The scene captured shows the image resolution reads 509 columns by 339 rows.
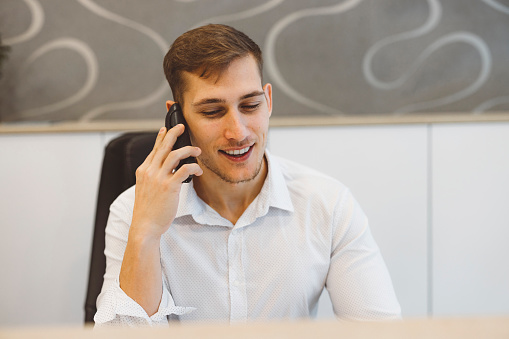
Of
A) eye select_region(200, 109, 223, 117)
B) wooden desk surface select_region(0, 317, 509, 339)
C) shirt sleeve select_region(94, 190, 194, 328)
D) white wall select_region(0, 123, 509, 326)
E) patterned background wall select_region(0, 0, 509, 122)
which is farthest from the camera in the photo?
patterned background wall select_region(0, 0, 509, 122)

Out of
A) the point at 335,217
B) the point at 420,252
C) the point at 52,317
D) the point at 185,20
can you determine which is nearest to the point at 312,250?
the point at 335,217

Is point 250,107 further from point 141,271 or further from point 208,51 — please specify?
point 141,271

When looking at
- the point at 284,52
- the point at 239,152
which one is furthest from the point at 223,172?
the point at 284,52

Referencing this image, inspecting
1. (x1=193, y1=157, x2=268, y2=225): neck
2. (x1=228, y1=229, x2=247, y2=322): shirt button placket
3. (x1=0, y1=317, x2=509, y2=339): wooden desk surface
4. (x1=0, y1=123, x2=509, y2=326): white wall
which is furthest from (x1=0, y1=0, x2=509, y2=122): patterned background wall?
(x1=0, y1=317, x2=509, y2=339): wooden desk surface

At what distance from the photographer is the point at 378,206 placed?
77.4 inches

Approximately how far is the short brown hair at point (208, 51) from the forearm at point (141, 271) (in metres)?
0.38

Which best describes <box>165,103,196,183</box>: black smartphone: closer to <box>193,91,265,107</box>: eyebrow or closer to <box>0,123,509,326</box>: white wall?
<box>193,91,265,107</box>: eyebrow

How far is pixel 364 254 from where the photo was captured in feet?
4.01

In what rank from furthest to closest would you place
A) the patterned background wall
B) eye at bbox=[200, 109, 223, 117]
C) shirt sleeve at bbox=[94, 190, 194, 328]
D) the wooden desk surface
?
the patterned background wall < eye at bbox=[200, 109, 223, 117] < shirt sleeve at bbox=[94, 190, 194, 328] < the wooden desk surface

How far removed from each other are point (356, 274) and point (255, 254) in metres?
0.26

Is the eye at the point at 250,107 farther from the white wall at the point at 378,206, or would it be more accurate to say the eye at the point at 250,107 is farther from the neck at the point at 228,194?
the white wall at the point at 378,206

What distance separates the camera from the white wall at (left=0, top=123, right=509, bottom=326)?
6.29 feet

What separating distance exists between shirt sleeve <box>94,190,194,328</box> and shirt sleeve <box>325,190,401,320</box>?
38cm

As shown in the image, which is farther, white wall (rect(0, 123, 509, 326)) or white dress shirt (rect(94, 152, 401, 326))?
white wall (rect(0, 123, 509, 326))
